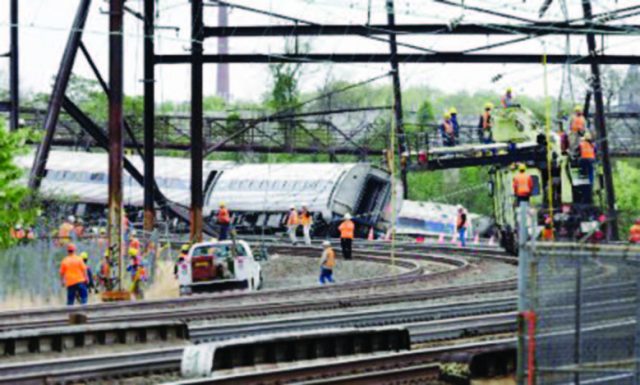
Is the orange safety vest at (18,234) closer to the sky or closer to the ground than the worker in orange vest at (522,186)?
closer to the ground

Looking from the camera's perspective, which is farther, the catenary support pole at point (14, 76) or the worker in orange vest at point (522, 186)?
the catenary support pole at point (14, 76)

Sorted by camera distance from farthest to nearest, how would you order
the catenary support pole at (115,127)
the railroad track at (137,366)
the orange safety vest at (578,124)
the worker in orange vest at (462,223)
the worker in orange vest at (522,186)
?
the worker in orange vest at (462,223) → the orange safety vest at (578,124) → the worker in orange vest at (522,186) → the catenary support pole at (115,127) → the railroad track at (137,366)

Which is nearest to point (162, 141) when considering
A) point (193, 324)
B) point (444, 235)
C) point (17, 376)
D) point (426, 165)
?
point (444, 235)

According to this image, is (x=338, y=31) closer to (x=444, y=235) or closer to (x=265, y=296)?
(x=265, y=296)

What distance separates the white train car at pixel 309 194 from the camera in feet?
194

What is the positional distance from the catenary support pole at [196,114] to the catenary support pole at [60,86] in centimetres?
576

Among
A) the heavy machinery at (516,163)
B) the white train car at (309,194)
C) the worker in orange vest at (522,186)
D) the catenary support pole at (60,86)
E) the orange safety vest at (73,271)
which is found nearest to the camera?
the orange safety vest at (73,271)

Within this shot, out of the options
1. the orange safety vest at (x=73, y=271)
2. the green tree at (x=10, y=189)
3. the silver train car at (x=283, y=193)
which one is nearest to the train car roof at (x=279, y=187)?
the silver train car at (x=283, y=193)

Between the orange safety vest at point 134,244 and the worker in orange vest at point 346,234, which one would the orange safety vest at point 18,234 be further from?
the worker in orange vest at point 346,234

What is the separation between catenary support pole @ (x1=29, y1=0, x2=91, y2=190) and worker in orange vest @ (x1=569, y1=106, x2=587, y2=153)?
464 inches

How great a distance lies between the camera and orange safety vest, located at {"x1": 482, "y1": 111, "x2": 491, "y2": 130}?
124ft

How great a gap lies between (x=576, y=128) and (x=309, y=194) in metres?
27.6

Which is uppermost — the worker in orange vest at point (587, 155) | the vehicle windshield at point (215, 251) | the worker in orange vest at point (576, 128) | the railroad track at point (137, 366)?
the worker in orange vest at point (576, 128)

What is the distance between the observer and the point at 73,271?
27672 millimetres
